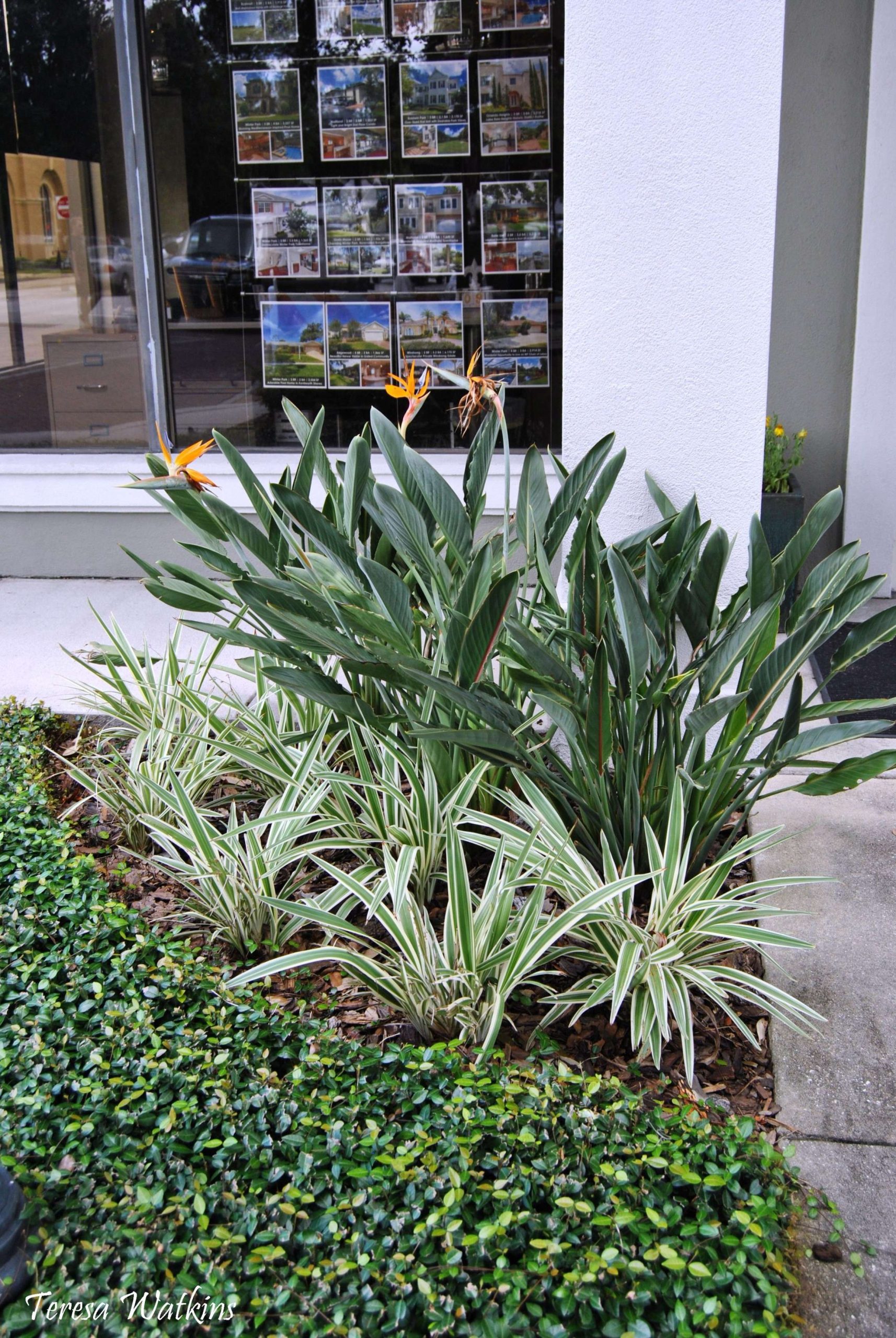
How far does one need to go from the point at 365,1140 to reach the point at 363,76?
4998 mm

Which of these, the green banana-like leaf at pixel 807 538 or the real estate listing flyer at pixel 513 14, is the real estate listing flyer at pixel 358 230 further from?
the green banana-like leaf at pixel 807 538

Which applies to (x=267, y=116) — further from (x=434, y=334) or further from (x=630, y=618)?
(x=630, y=618)

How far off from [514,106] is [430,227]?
65cm

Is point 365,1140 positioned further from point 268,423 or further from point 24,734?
point 268,423

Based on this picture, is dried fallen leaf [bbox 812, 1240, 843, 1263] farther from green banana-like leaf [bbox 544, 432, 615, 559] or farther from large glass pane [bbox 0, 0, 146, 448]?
large glass pane [bbox 0, 0, 146, 448]

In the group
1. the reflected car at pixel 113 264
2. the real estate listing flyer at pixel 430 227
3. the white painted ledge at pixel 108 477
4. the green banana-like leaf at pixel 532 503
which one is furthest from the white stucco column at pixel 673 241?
the reflected car at pixel 113 264

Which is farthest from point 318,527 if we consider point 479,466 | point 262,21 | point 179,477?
point 262,21

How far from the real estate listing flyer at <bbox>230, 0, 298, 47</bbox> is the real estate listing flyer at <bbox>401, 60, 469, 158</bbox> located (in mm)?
578

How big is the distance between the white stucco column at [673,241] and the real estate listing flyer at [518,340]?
230 cm

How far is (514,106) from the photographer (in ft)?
17.4

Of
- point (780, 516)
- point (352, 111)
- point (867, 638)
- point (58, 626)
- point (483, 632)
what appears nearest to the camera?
point (483, 632)

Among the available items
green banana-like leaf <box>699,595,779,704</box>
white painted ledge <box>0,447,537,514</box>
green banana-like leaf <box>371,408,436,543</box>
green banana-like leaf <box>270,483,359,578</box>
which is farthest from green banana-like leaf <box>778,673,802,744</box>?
white painted ledge <box>0,447,537,514</box>

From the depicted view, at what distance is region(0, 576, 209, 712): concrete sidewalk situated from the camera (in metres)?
4.34

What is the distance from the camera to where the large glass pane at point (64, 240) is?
5.36 m
